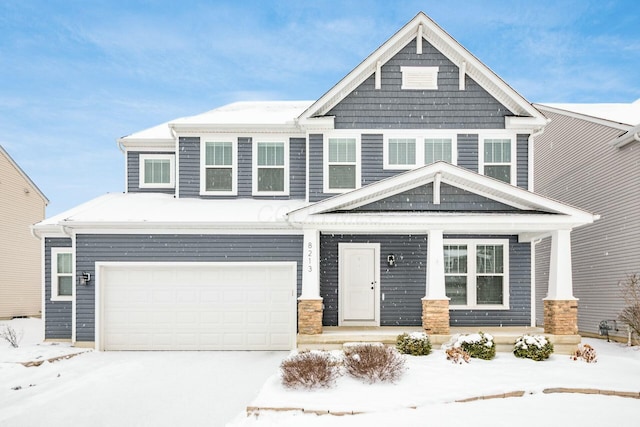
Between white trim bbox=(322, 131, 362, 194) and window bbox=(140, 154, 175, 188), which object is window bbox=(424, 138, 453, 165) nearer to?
white trim bbox=(322, 131, 362, 194)

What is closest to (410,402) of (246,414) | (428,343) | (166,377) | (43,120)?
(246,414)

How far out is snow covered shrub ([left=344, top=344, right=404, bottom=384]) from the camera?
8.75m

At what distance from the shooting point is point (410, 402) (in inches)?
302

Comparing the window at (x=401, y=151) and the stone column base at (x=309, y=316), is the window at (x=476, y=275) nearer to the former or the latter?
the window at (x=401, y=151)

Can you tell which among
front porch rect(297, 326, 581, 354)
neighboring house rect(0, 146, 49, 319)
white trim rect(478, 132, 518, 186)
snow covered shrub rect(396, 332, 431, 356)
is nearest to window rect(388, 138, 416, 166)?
white trim rect(478, 132, 518, 186)

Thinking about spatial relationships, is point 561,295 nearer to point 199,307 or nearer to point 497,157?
point 497,157

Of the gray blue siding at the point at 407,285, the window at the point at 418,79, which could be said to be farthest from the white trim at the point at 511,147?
the gray blue siding at the point at 407,285

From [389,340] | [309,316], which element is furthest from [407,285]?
[309,316]

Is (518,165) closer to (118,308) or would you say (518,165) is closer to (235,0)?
(118,308)

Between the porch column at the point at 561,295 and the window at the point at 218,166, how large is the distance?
9.00 meters

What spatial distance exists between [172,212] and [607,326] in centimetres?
1356

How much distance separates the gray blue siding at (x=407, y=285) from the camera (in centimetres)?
1376

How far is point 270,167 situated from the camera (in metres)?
14.7

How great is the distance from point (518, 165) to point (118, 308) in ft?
38.6
